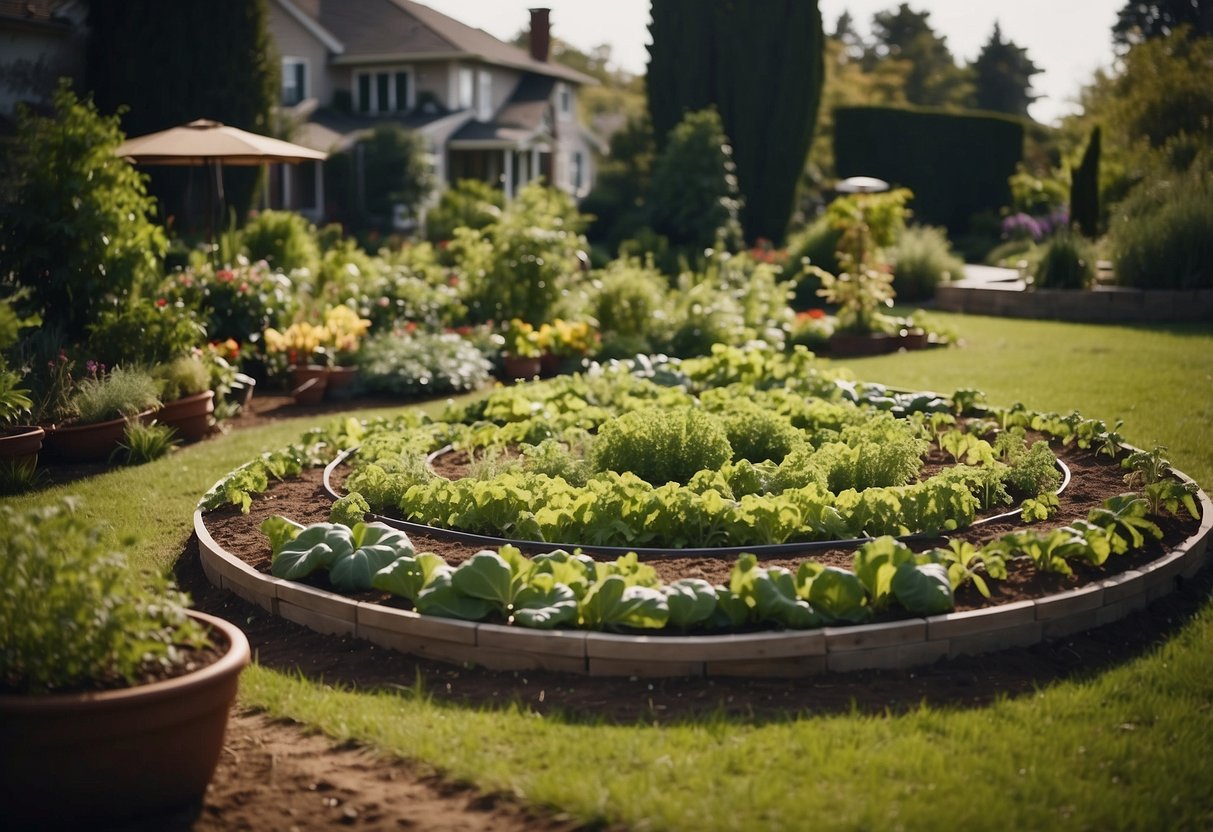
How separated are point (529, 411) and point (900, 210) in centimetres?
941

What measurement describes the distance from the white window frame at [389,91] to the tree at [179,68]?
14545 millimetres

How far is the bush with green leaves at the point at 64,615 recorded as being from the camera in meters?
3.02

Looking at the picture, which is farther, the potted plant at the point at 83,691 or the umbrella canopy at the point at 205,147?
the umbrella canopy at the point at 205,147

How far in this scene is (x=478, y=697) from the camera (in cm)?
390

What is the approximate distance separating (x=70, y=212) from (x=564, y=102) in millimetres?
31617

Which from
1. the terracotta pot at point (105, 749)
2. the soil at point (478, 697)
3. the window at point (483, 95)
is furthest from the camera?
the window at point (483, 95)

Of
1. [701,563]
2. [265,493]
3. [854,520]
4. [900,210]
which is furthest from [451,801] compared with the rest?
[900,210]

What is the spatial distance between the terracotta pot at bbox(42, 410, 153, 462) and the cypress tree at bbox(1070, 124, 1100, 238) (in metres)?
15.6

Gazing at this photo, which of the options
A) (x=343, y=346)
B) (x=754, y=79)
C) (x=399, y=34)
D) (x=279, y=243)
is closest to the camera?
(x=343, y=346)

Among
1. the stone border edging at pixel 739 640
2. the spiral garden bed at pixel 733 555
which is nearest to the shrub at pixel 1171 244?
the spiral garden bed at pixel 733 555

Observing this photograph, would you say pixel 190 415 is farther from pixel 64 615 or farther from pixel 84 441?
pixel 64 615

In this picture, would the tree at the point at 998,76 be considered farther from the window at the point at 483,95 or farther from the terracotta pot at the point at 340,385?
the terracotta pot at the point at 340,385

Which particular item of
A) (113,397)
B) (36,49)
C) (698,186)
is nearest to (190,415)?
(113,397)

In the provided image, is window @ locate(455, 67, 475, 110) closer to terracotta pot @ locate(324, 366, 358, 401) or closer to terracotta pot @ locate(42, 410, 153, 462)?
terracotta pot @ locate(324, 366, 358, 401)
